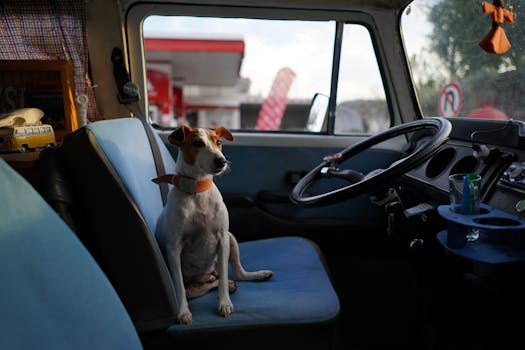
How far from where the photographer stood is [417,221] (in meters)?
1.31

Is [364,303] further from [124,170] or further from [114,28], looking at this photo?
[114,28]

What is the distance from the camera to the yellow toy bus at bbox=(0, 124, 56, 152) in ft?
4.43

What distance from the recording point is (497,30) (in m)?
1.56

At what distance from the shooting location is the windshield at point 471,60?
1597mm

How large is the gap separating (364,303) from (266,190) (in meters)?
0.75

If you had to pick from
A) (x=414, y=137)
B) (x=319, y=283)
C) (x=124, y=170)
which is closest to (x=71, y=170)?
(x=124, y=170)

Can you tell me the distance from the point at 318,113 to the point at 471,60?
0.82 m

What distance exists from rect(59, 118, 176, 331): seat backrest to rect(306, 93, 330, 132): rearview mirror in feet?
4.68

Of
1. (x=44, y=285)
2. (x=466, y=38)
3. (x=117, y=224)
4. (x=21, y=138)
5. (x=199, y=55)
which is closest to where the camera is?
(x=44, y=285)

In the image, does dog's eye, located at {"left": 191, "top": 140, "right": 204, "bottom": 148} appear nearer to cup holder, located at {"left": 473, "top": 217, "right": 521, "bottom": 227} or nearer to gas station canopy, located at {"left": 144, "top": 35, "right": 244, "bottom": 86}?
cup holder, located at {"left": 473, "top": 217, "right": 521, "bottom": 227}

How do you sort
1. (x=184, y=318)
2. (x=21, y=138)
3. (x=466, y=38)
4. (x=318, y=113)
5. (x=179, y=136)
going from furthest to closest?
(x=318, y=113)
(x=466, y=38)
(x=21, y=138)
(x=179, y=136)
(x=184, y=318)

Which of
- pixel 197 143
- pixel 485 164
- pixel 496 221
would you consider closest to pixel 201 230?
pixel 197 143

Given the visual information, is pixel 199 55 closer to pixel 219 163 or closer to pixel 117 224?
pixel 219 163

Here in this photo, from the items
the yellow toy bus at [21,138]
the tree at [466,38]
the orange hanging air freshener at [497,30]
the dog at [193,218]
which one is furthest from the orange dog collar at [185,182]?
the tree at [466,38]
